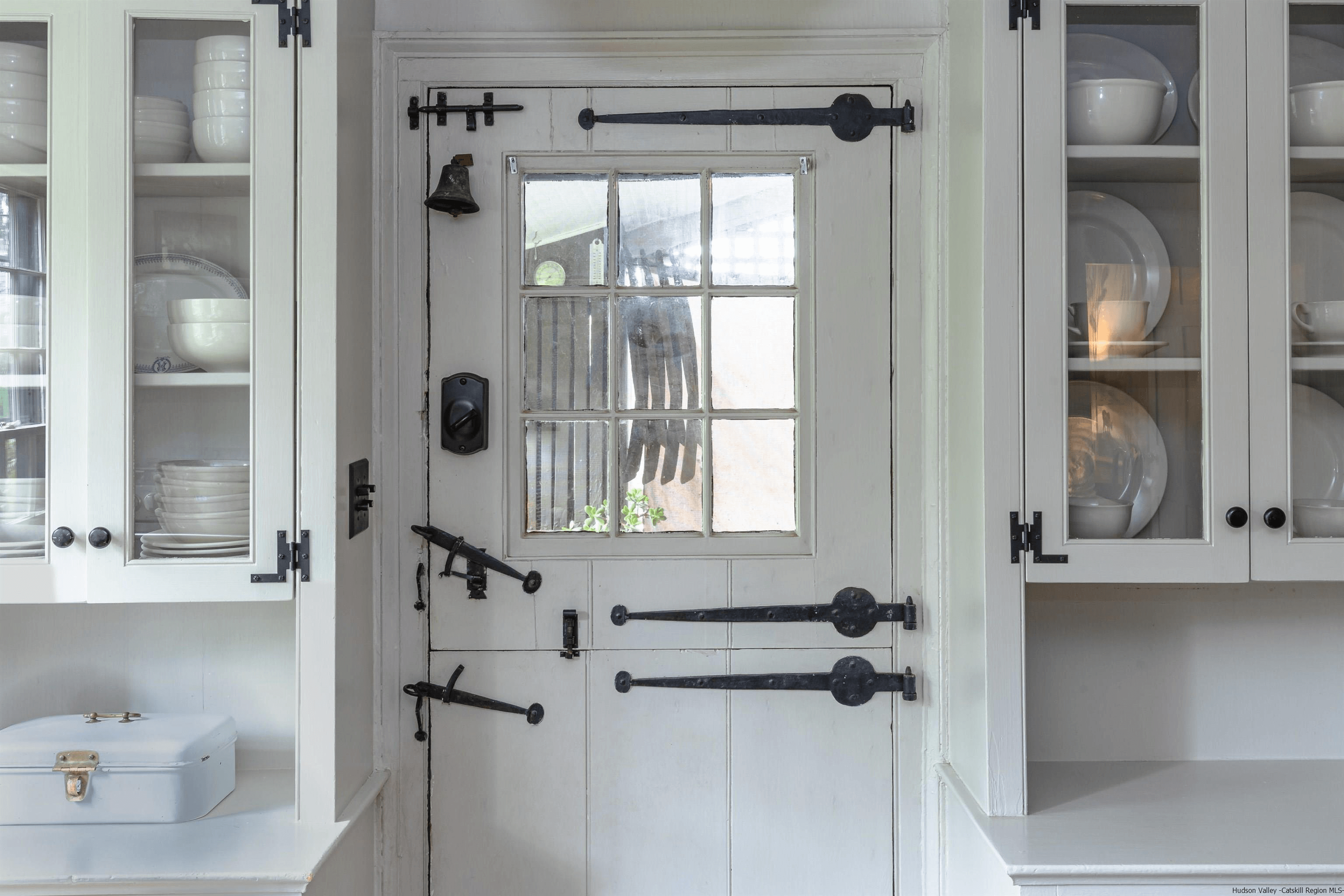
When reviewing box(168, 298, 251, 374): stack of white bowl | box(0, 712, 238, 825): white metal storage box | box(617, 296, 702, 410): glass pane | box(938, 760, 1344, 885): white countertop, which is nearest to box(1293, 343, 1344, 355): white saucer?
box(938, 760, 1344, 885): white countertop

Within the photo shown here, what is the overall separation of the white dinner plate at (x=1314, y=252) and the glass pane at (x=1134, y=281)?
0.53 feet

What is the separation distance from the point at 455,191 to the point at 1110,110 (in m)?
1.15

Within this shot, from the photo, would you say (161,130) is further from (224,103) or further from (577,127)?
(577,127)

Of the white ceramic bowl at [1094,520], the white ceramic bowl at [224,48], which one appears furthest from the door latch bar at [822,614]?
the white ceramic bowl at [224,48]

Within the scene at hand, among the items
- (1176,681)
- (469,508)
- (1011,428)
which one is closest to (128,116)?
(469,508)

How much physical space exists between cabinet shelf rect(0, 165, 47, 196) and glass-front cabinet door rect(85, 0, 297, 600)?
11 centimetres

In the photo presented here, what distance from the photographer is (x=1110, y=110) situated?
4.69ft

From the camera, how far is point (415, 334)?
5.58 ft

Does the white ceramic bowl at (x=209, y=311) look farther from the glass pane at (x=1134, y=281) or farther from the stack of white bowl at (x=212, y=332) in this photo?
the glass pane at (x=1134, y=281)

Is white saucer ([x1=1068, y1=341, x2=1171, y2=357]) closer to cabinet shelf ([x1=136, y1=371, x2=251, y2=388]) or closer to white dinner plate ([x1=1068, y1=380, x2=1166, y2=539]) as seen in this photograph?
white dinner plate ([x1=1068, y1=380, x2=1166, y2=539])

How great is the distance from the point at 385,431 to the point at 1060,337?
1.24 metres

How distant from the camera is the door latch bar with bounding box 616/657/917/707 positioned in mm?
1708

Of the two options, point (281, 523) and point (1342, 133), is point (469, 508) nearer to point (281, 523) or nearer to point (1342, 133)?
point (281, 523)

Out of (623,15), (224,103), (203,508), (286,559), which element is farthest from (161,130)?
(623,15)
